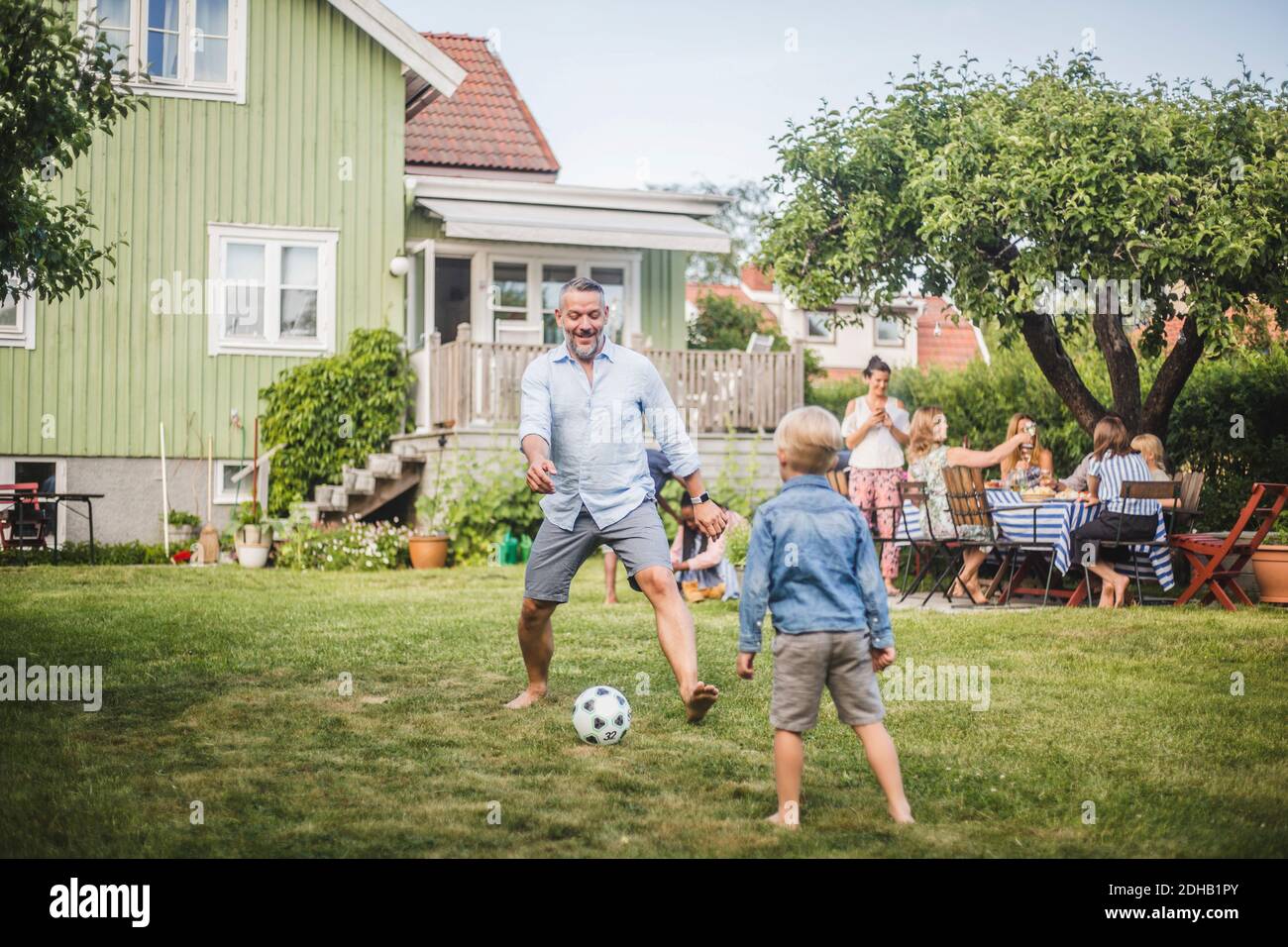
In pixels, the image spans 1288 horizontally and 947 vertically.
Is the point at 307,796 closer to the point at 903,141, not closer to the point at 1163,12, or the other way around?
the point at 903,141

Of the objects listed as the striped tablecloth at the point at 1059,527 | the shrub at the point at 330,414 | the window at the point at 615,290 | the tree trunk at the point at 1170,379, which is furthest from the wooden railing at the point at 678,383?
the striped tablecloth at the point at 1059,527

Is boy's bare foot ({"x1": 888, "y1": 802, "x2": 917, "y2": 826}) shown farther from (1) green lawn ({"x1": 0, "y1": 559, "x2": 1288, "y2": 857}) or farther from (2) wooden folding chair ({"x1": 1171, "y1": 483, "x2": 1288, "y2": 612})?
(2) wooden folding chair ({"x1": 1171, "y1": 483, "x2": 1288, "y2": 612})

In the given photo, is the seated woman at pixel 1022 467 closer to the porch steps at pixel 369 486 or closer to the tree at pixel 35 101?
the porch steps at pixel 369 486

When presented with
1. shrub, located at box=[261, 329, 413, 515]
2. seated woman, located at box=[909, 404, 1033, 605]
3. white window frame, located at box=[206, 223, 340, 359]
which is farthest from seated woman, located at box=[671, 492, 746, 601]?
white window frame, located at box=[206, 223, 340, 359]

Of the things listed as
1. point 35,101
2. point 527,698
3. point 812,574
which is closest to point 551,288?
point 35,101

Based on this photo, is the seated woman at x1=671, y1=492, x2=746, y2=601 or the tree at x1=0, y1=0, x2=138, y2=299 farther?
the seated woman at x1=671, y1=492, x2=746, y2=601

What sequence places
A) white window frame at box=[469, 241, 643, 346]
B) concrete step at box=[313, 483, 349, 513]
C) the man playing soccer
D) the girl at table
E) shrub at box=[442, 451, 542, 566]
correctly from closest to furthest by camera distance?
1. the man playing soccer
2. the girl at table
3. shrub at box=[442, 451, 542, 566]
4. concrete step at box=[313, 483, 349, 513]
5. white window frame at box=[469, 241, 643, 346]

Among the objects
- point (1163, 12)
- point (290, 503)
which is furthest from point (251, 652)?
point (1163, 12)

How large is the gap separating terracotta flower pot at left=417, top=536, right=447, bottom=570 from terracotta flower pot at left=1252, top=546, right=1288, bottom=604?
830cm

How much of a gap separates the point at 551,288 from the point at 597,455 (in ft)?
45.0

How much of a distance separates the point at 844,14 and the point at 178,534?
33.5 ft

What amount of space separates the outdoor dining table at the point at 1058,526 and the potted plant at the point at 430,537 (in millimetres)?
5856

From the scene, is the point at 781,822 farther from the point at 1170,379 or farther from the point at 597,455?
the point at 1170,379
